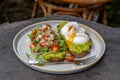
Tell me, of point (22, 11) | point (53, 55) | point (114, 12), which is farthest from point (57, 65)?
point (22, 11)

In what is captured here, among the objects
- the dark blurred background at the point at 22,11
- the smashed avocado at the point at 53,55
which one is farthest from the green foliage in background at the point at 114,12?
the smashed avocado at the point at 53,55

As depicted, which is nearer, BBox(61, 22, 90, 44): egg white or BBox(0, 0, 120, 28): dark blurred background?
BBox(61, 22, 90, 44): egg white

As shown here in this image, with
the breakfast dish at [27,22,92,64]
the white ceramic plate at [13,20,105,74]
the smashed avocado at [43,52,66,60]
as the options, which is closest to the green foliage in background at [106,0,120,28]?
the white ceramic plate at [13,20,105,74]

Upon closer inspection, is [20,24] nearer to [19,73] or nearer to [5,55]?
[5,55]

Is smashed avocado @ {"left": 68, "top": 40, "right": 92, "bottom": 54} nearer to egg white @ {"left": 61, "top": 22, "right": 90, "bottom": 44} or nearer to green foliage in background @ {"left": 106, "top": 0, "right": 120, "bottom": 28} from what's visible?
egg white @ {"left": 61, "top": 22, "right": 90, "bottom": 44}

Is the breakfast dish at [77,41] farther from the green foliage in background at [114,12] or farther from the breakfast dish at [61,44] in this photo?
the green foliage in background at [114,12]

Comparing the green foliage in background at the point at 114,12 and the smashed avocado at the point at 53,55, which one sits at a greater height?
the green foliage in background at the point at 114,12
